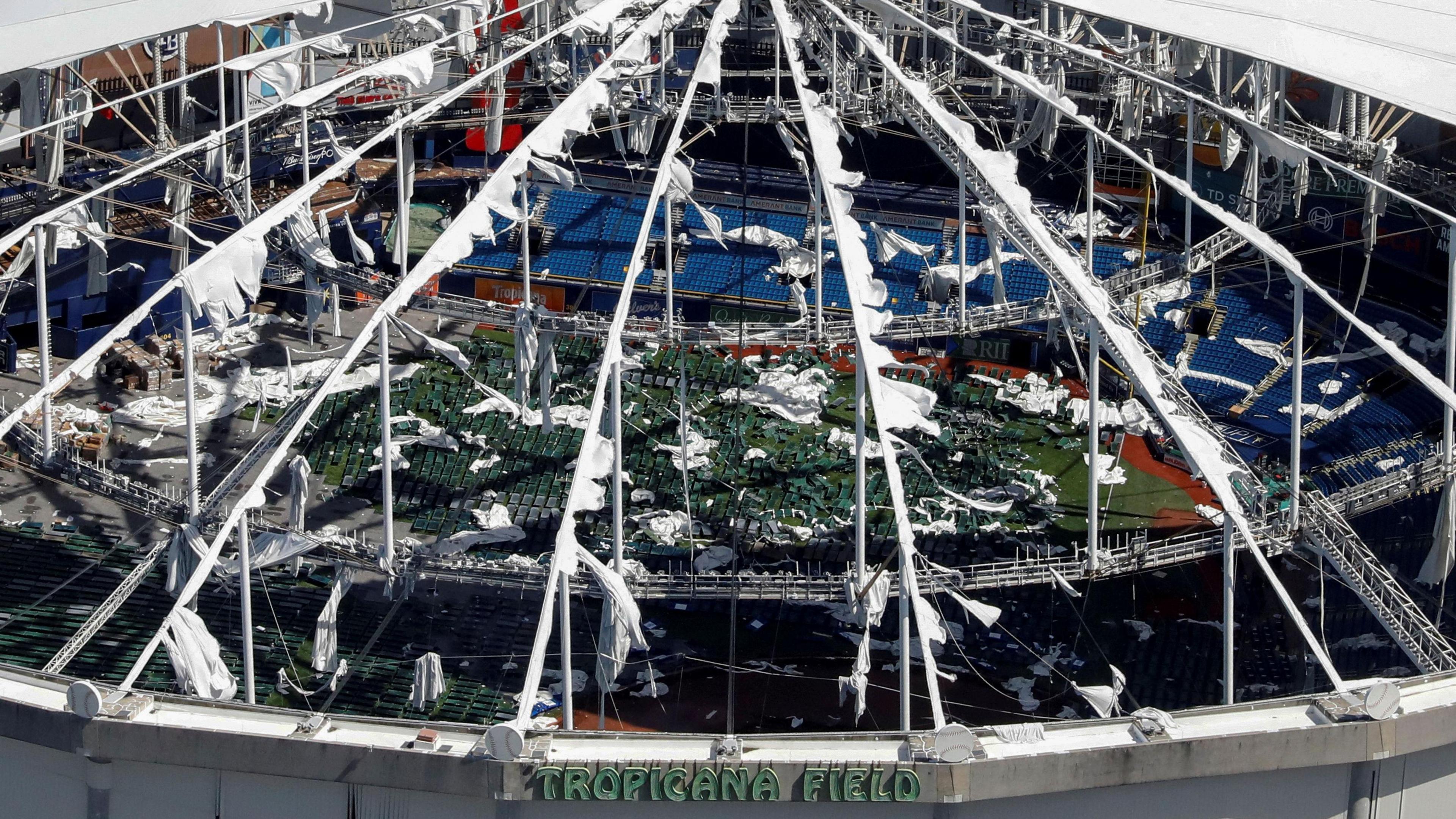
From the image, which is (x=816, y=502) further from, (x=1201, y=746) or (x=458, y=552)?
(x=1201, y=746)

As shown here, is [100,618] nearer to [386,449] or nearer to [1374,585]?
[386,449]

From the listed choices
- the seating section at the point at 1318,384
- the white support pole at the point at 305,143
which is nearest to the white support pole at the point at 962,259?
the seating section at the point at 1318,384

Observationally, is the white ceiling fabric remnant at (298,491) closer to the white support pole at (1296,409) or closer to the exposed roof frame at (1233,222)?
the exposed roof frame at (1233,222)

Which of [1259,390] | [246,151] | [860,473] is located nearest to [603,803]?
[860,473]

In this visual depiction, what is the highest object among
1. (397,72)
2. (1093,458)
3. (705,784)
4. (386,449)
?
(397,72)

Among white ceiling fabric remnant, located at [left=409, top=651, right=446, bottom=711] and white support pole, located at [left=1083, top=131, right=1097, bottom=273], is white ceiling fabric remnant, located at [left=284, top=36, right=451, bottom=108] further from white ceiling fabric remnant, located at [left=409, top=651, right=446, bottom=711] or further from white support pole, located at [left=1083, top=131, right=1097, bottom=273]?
white ceiling fabric remnant, located at [left=409, top=651, right=446, bottom=711]
